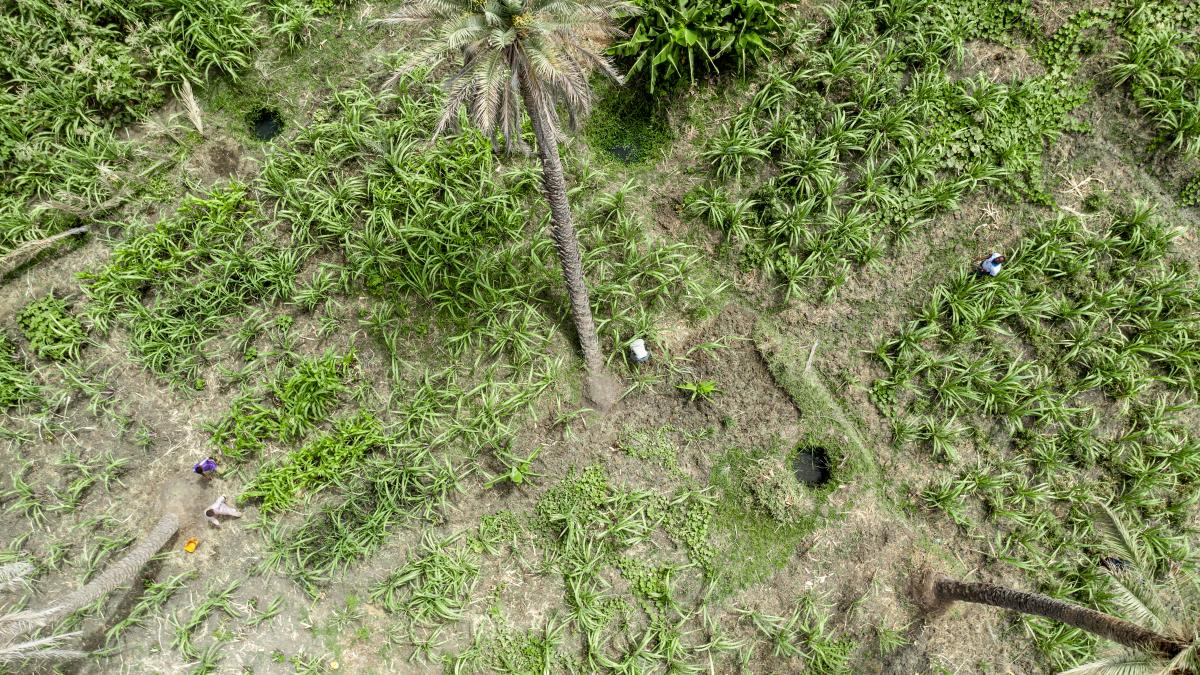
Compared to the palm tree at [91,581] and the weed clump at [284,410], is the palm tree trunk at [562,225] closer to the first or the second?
the weed clump at [284,410]

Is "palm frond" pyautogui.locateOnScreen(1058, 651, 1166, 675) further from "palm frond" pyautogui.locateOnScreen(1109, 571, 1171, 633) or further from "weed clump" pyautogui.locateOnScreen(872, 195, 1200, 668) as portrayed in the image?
"weed clump" pyautogui.locateOnScreen(872, 195, 1200, 668)

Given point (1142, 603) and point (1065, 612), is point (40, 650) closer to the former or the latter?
point (1065, 612)

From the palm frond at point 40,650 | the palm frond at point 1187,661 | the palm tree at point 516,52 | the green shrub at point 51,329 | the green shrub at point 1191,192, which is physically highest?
the palm tree at point 516,52

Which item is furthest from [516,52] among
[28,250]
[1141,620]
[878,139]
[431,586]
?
[28,250]

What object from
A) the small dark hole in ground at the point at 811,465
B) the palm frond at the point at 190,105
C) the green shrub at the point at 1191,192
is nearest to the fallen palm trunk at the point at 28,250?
the palm frond at the point at 190,105

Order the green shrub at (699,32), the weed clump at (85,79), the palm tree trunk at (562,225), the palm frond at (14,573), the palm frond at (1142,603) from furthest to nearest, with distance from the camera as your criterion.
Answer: the weed clump at (85,79) → the green shrub at (699,32) → the palm frond at (14,573) → the palm tree trunk at (562,225) → the palm frond at (1142,603)
